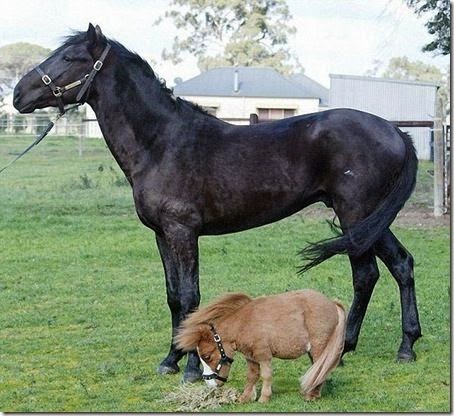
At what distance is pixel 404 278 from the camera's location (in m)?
5.52

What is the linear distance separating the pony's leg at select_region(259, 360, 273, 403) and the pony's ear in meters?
2.30

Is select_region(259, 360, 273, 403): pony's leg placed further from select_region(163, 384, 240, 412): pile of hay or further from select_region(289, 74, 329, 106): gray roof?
select_region(289, 74, 329, 106): gray roof

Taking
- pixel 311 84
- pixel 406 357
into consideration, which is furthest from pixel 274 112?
pixel 406 357

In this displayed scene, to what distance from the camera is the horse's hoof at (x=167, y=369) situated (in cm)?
534

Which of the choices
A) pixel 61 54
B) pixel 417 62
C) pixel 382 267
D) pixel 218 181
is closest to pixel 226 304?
pixel 218 181

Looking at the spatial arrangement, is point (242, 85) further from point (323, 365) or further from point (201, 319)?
point (323, 365)

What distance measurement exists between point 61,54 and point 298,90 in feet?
113

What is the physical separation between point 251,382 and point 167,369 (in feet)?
3.03

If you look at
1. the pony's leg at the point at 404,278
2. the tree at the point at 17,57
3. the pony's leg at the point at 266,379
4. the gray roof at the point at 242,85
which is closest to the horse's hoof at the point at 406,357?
the pony's leg at the point at 404,278

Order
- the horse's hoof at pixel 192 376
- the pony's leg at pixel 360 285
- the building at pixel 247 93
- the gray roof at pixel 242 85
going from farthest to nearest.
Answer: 1. the gray roof at pixel 242 85
2. the building at pixel 247 93
3. the pony's leg at pixel 360 285
4. the horse's hoof at pixel 192 376

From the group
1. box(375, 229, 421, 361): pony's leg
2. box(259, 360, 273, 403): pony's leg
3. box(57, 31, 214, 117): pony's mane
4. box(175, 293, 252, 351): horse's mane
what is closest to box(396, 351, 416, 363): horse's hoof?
box(375, 229, 421, 361): pony's leg

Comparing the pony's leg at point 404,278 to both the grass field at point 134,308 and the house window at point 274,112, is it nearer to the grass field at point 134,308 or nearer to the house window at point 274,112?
the grass field at point 134,308

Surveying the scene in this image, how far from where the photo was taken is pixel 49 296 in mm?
7938

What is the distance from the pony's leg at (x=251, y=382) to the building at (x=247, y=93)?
32.6 meters
